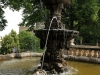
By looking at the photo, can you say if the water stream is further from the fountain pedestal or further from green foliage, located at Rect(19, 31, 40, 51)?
green foliage, located at Rect(19, 31, 40, 51)

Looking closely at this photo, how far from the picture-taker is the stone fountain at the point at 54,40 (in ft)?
42.1

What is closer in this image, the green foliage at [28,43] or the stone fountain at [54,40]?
the stone fountain at [54,40]

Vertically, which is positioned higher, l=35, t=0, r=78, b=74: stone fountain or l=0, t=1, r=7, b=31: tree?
l=0, t=1, r=7, b=31: tree

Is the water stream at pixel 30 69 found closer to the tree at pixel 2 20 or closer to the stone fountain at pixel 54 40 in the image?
the stone fountain at pixel 54 40

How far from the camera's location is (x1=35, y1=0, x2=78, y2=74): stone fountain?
12828mm

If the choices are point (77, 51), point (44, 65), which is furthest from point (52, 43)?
point (77, 51)

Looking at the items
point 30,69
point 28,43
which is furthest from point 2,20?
point 28,43

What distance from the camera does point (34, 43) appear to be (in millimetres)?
51531

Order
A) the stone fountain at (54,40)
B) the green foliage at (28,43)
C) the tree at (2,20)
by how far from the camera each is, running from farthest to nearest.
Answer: the green foliage at (28,43)
the tree at (2,20)
the stone fountain at (54,40)

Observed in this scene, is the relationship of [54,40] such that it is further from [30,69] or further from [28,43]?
[28,43]

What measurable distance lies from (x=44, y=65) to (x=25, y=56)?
9.42 meters

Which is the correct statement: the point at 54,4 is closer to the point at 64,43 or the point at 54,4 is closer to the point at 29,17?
the point at 64,43

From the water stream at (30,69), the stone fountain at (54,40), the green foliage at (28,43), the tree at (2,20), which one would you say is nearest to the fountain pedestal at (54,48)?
the stone fountain at (54,40)

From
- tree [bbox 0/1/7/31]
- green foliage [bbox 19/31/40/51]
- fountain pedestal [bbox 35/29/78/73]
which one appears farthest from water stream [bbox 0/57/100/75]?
green foliage [bbox 19/31/40/51]
